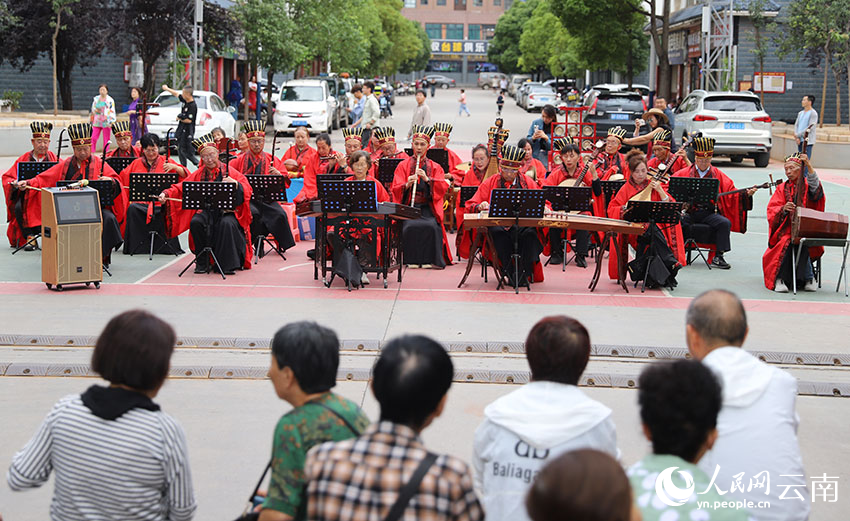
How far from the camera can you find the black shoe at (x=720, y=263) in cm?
1358

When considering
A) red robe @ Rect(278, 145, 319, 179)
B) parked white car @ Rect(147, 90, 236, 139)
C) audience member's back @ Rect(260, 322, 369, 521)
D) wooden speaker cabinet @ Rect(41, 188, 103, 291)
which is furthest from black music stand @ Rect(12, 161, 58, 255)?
parked white car @ Rect(147, 90, 236, 139)

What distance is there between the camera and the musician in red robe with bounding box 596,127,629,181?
14.2m

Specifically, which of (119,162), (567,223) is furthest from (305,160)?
(567,223)

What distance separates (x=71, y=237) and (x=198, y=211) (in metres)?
2.01

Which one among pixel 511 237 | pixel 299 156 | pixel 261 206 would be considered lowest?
pixel 511 237

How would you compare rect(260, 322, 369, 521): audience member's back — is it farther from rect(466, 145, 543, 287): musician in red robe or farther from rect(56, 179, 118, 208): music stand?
rect(56, 179, 118, 208): music stand

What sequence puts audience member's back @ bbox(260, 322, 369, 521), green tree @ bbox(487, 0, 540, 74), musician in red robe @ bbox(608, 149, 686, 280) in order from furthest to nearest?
green tree @ bbox(487, 0, 540, 74) → musician in red robe @ bbox(608, 149, 686, 280) → audience member's back @ bbox(260, 322, 369, 521)

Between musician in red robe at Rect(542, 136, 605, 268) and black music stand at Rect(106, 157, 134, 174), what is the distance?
5.32 m

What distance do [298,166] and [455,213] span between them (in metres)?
2.46

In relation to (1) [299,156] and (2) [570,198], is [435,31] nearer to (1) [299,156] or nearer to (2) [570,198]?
(1) [299,156]

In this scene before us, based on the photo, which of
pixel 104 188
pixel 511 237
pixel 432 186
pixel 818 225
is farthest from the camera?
pixel 432 186

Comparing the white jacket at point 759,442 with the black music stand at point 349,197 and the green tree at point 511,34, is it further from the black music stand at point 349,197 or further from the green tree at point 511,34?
the green tree at point 511,34

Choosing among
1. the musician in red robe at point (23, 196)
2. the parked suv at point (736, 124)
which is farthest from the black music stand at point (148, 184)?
the parked suv at point (736, 124)

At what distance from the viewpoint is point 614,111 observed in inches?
1129
